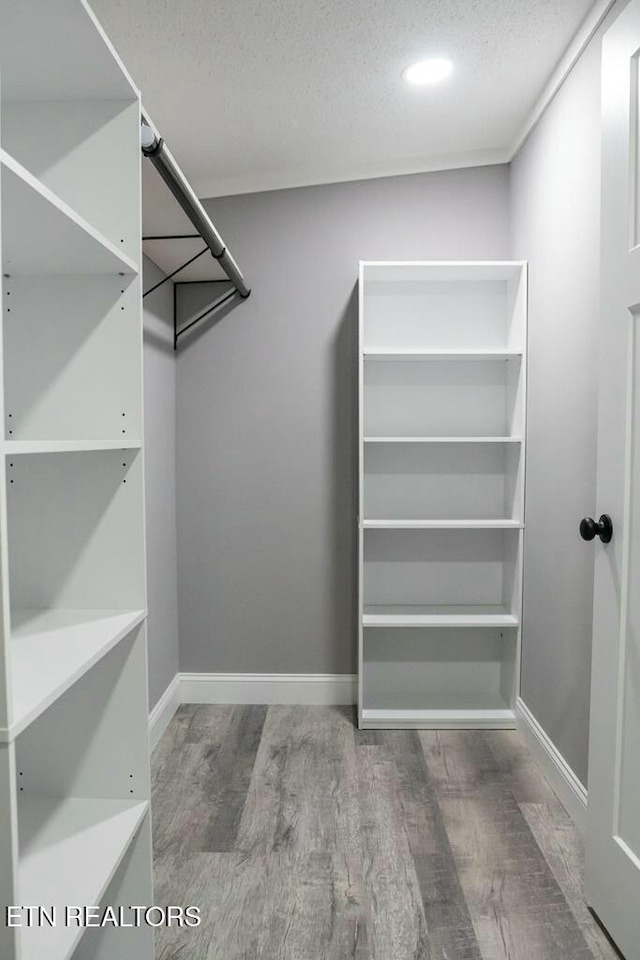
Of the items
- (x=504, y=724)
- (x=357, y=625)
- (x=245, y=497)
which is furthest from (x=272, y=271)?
(x=504, y=724)

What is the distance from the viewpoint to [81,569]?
1.26 meters

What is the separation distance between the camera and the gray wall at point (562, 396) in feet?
6.16

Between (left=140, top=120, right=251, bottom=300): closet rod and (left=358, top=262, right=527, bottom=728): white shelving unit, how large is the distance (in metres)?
0.70

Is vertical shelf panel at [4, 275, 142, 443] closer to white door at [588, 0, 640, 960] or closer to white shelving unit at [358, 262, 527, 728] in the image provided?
white door at [588, 0, 640, 960]

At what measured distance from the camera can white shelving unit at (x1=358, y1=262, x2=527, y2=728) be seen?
269 centimetres

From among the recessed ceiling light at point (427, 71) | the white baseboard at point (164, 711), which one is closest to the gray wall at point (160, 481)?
the white baseboard at point (164, 711)

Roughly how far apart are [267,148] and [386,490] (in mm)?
1455

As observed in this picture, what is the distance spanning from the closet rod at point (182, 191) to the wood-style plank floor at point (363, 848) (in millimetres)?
1809

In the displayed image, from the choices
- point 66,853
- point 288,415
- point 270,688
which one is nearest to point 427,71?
point 288,415

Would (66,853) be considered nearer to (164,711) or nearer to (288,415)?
(164,711)

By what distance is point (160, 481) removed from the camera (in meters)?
2.59

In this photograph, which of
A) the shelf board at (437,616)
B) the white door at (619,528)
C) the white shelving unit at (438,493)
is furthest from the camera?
the white shelving unit at (438,493)

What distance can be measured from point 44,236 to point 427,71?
1.52 metres

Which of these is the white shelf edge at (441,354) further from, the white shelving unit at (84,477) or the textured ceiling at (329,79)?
the white shelving unit at (84,477)
